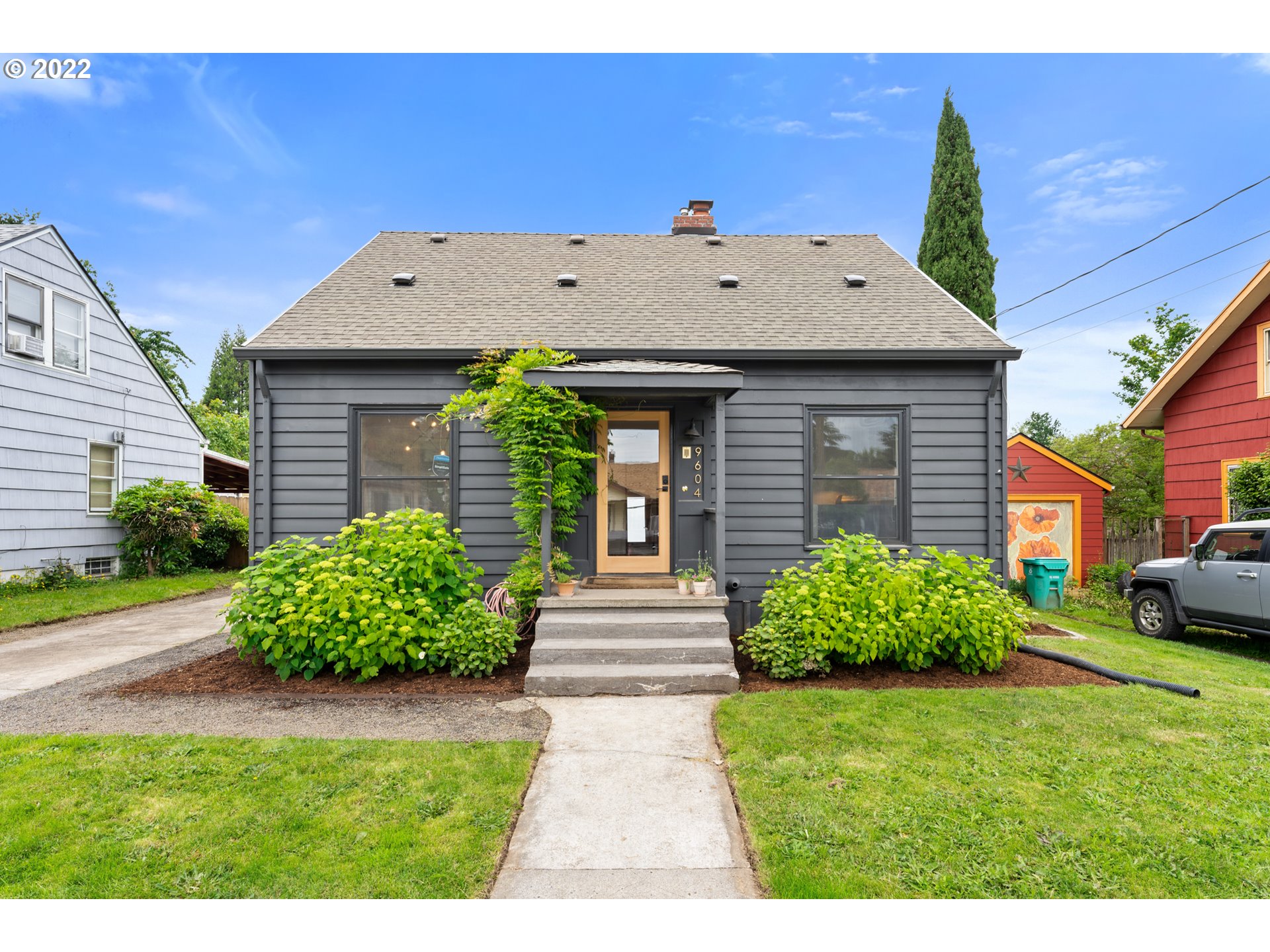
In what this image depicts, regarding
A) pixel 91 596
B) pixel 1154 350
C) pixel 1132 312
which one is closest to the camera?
pixel 91 596

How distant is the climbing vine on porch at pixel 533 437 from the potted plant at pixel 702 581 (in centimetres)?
130

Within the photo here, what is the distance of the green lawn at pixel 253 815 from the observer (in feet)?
7.25

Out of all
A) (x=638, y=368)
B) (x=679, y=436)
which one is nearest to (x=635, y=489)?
(x=679, y=436)

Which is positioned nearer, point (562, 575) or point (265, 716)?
point (265, 716)

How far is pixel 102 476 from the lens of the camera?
1105 cm

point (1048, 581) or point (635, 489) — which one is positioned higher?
point (635, 489)

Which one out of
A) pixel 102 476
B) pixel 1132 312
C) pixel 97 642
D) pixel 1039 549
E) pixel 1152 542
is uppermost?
pixel 1132 312

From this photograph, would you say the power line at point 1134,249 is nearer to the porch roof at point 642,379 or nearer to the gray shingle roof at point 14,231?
the porch roof at point 642,379

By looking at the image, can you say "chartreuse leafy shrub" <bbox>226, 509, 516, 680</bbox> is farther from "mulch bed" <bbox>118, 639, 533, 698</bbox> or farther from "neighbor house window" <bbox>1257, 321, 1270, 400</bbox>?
"neighbor house window" <bbox>1257, 321, 1270, 400</bbox>

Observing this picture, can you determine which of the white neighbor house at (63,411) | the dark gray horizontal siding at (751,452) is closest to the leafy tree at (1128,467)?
the dark gray horizontal siding at (751,452)

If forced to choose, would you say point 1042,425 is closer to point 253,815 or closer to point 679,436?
point 679,436

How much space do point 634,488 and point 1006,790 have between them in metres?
4.34

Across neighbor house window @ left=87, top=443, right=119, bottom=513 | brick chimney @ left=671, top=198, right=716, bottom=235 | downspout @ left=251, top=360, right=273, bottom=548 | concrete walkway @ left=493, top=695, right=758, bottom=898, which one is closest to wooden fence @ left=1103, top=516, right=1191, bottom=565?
brick chimney @ left=671, top=198, right=716, bottom=235

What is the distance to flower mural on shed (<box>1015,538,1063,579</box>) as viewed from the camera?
10.4m
